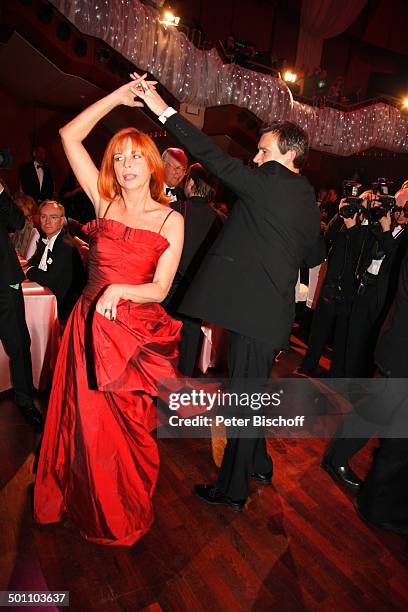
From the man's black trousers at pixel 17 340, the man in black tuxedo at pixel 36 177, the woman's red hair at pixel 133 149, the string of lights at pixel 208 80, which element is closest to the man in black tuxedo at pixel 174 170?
the woman's red hair at pixel 133 149

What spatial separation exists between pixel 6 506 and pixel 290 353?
10.3 feet

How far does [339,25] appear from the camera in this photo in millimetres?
10750

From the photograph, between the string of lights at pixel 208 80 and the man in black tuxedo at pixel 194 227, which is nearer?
the man in black tuxedo at pixel 194 227

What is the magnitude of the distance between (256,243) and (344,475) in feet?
4.90

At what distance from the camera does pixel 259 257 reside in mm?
1728

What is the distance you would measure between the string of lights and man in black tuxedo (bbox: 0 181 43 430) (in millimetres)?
3651

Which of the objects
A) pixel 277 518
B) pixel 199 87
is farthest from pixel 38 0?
pixel 277 518

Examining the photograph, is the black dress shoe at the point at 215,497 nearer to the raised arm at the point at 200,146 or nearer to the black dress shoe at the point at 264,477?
the black dress shoe at the point at 264,477

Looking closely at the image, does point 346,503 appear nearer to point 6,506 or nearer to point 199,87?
point 6,506

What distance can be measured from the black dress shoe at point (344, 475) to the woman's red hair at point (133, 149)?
5.85ft

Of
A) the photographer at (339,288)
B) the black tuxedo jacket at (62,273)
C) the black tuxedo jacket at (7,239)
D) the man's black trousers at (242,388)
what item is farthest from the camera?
the photographer at (339,288)

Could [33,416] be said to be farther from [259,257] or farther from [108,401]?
[259,257]

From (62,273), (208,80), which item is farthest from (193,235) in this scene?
(208,80)

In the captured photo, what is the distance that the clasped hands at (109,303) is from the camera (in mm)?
1352
